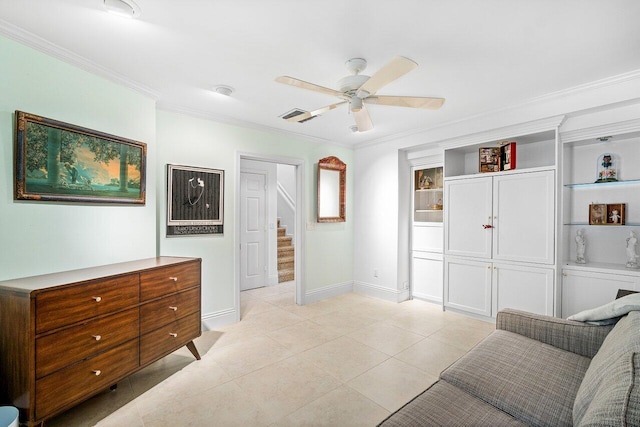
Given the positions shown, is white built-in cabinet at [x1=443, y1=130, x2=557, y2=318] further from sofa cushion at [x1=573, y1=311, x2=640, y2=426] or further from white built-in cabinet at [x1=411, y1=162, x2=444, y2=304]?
sofa cushion at [x1=573, y1=311, x2=640, y2=426]

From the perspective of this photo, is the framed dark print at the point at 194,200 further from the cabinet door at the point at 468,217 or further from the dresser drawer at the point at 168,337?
the cabinet door at the point at 468,217

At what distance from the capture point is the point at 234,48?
81.8 inches

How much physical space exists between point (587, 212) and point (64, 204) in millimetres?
4850

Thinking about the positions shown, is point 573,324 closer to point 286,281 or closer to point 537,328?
point 537,328

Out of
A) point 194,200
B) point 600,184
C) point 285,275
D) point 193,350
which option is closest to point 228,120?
point 194,200

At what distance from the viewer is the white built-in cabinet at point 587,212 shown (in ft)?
9.25

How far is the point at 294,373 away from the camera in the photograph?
97.7 inches

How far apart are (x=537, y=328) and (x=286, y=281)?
4.41 metres

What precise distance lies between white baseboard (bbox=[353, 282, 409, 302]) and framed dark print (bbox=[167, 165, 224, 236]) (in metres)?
2.53

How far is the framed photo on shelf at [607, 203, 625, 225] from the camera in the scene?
115 inches

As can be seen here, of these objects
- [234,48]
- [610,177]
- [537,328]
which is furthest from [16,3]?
[610,177]

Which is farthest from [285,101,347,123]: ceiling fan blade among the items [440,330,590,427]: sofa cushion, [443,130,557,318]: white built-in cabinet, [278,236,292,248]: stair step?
[278,236,292,248]: stair step

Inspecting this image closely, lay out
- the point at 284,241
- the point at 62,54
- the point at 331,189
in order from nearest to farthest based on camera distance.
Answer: the point at 62,54
the point at 331,189
the point at 284,241

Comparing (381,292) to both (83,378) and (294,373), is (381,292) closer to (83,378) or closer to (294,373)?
(294,373)
